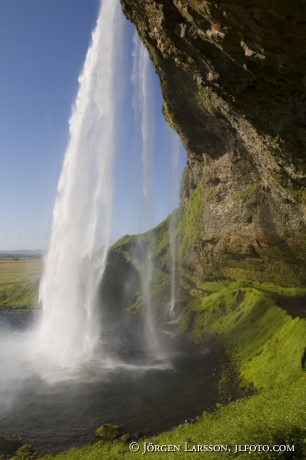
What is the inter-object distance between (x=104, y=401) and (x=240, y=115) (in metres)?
23.9

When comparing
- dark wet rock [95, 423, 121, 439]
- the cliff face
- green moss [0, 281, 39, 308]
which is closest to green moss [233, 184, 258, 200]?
the cliff face

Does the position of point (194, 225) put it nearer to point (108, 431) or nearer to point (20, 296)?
point (20, 296)

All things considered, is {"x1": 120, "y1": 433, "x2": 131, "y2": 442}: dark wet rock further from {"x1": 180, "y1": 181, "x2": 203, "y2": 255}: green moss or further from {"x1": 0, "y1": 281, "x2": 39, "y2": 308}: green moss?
{"x1": 0, "y1": 281, "x2": 39, "y2": 308}: green moss

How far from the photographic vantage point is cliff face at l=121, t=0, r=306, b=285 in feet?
42.2

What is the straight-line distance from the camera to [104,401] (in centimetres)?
2375

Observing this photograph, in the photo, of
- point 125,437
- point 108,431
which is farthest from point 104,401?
point 125,437

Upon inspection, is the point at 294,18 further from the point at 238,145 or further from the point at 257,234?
the point at 257,234

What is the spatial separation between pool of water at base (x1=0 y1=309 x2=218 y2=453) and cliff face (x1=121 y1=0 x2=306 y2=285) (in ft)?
63.6

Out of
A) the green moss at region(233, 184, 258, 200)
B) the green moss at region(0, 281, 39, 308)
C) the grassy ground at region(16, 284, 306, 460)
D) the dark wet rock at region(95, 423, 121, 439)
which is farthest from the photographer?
the green moss at region(0, 281, 39, 308)

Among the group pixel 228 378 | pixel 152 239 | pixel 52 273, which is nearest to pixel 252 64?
pixel 228 378

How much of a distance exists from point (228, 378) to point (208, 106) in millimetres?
25693

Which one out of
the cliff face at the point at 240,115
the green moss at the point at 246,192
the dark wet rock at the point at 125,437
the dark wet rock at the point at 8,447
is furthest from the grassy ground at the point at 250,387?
the green moss at the point at 246,192

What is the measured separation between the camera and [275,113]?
63.5 feet

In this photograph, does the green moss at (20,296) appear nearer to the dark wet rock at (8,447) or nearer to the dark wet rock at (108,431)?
the dark wet rock at (8,447)
